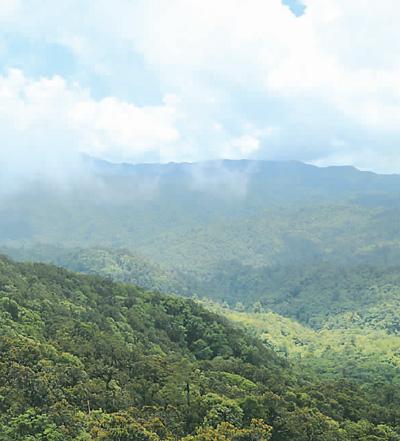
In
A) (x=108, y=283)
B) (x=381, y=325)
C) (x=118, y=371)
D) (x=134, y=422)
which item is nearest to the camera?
(x=134, y=422)

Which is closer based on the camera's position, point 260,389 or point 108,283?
point 260,389

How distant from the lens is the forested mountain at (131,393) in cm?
2696

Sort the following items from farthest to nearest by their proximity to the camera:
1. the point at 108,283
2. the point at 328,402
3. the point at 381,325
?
the point at 381,325, the point at 108,283, the point at 328,402

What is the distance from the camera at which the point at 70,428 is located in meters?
26.0

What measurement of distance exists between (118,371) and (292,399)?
1164 centimetres

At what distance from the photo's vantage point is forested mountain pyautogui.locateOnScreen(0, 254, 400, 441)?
27.0 metres

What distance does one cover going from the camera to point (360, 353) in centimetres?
9262

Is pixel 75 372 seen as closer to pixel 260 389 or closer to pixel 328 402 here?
pixel 260 389

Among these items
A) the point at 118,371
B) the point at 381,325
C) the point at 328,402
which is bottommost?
the point at 381,325

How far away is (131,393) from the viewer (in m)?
32.8

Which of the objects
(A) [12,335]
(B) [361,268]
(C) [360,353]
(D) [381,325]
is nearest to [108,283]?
(A) [12,335]

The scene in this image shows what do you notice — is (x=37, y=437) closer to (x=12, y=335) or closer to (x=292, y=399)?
(x=12, y=335)

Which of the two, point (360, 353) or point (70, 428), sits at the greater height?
point (70, 428)

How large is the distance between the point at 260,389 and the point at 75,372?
13670mm
